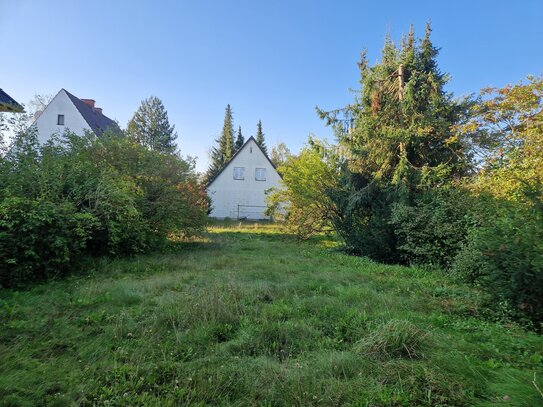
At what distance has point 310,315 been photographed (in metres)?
4.68

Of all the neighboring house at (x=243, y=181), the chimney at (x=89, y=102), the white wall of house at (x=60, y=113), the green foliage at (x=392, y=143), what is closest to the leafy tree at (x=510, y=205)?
the green foliage at (x=392, y=143)

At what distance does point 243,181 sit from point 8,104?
63.0 feet

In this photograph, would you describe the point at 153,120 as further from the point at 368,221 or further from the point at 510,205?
the point at 510,205

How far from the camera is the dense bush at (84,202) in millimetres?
6215

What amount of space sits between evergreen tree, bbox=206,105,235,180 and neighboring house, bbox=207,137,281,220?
737 inches

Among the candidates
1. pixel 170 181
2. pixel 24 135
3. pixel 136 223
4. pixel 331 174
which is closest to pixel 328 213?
pixel 331 174

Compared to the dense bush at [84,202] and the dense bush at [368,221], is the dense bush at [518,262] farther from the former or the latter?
the dense bush at [84,202]

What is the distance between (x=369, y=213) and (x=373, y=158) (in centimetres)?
230

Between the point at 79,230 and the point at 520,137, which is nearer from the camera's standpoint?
the point at 79,230

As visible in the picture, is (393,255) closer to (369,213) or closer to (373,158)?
(369,213)

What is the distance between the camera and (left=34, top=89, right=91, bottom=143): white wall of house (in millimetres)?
23906

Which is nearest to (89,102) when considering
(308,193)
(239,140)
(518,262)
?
(239,140)

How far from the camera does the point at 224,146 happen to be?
1961 inches

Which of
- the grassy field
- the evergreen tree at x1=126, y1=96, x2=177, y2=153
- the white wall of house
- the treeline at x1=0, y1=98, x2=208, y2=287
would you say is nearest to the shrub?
the treeline at x1=0, y1=98, x2=208, y2=287
